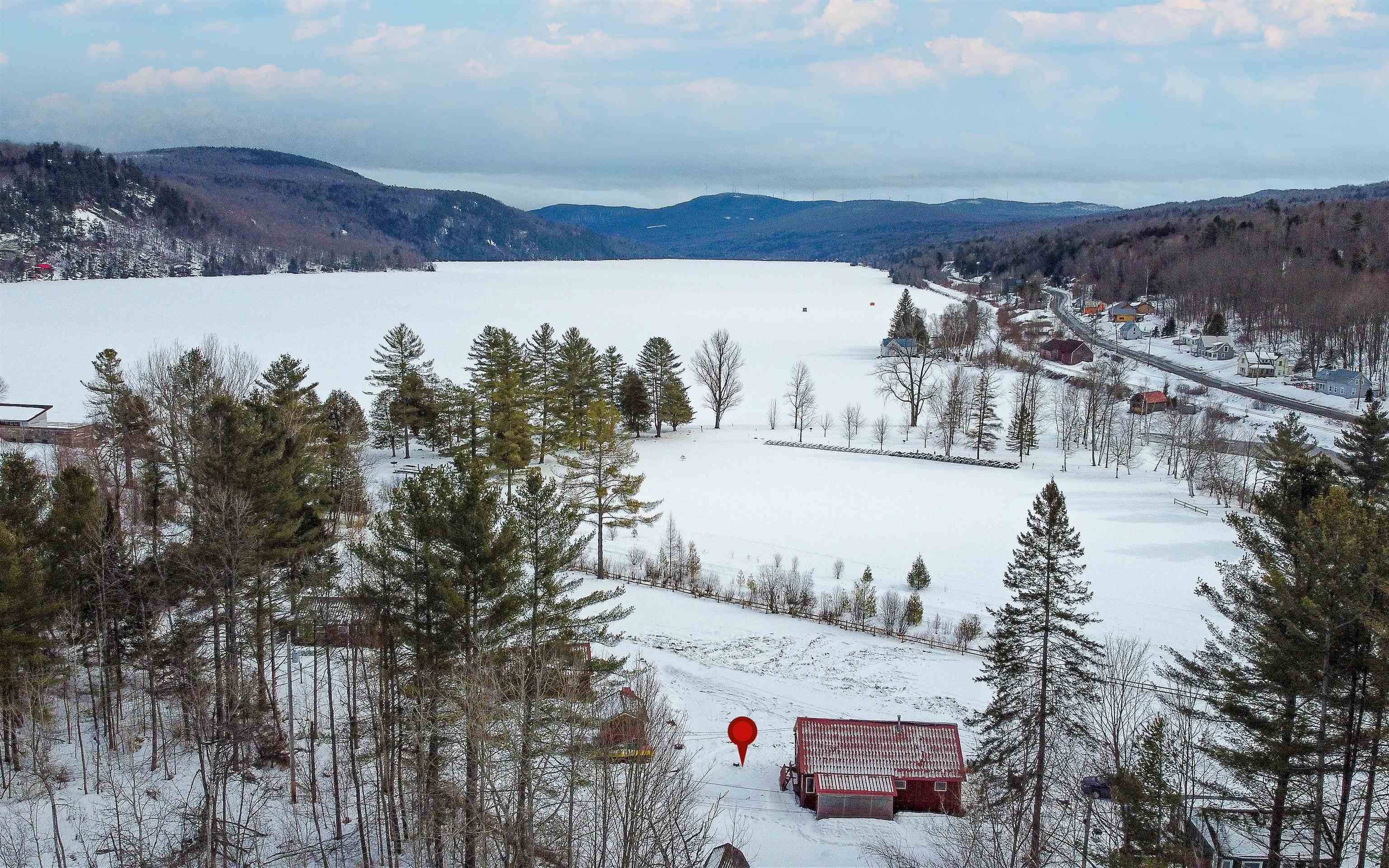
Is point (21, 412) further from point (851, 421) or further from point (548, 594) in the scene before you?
point (851, 421)

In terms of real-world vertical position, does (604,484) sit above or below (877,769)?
above

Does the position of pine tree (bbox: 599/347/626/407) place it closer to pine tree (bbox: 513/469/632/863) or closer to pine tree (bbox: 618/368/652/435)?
pine tree (bbox: 618/368/652/435)

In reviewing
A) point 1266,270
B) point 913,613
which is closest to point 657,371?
point 913,613

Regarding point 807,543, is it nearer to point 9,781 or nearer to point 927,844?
point 927,844

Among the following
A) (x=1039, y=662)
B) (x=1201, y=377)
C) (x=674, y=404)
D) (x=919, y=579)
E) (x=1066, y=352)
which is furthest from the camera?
(x=1066, y=352)

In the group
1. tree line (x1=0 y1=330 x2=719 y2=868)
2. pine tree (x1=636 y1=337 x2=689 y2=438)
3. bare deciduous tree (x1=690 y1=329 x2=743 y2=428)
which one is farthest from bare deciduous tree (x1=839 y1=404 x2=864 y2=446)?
tree line (x1=0 y1=330 x2=719 y2=868)

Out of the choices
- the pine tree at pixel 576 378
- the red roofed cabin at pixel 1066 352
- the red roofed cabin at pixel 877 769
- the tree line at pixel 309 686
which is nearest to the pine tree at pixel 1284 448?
the red roofed cabin at pixel 877 769

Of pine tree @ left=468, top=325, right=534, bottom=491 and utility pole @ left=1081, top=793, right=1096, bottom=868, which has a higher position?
pine tree @ left=468, top=325, right=534, bottom=491
